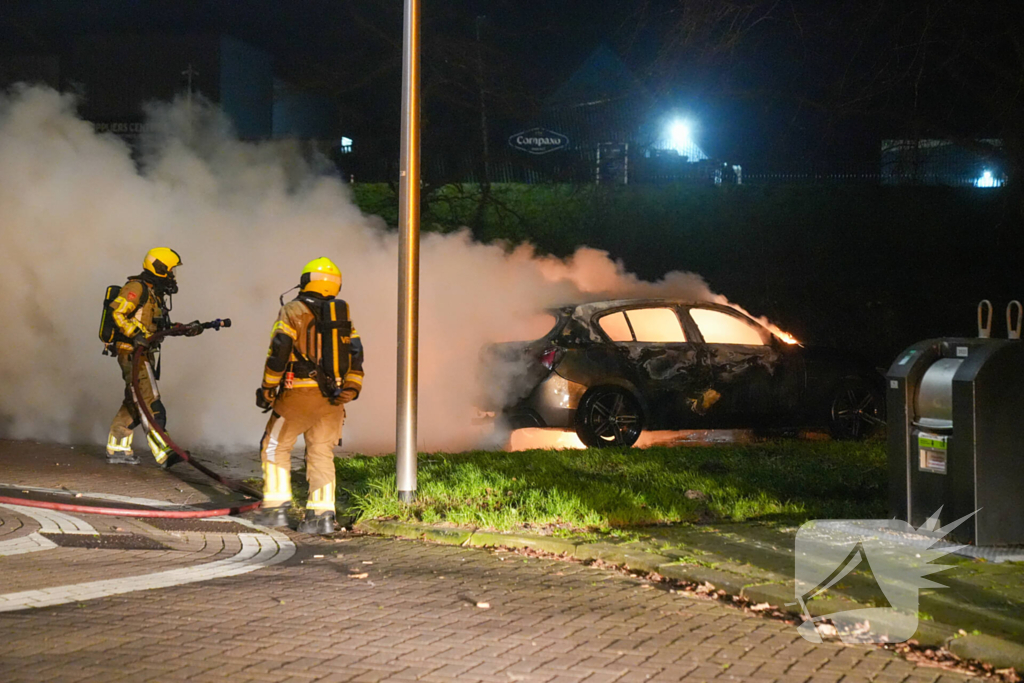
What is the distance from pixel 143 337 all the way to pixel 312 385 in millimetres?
3338

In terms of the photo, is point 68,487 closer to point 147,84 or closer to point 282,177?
point 282,177

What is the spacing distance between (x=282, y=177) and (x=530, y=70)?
39.6 feet

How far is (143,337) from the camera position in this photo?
33.4 ft

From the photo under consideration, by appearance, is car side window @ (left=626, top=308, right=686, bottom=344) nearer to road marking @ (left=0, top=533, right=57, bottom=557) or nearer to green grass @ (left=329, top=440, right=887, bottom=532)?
green grass @ (left=329, top=440, right=887, bottom=532)

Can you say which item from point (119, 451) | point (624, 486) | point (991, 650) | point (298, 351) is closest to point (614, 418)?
point (624, 486)

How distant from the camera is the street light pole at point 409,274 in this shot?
8.18 meters

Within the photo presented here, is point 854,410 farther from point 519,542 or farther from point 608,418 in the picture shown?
point 519,542

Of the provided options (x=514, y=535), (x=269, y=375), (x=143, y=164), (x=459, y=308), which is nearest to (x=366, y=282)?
(x=459, y=308)

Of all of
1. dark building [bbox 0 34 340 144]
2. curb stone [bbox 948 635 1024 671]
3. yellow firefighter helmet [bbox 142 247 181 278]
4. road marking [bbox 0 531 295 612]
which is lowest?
curb stone [bbox 948 635 1024 671]

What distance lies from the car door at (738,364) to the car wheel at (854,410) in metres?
0.77

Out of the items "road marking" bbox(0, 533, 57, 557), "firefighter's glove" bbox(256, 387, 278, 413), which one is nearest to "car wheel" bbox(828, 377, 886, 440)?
"firefighter's glove" bbox(256, 387, 278, 413)

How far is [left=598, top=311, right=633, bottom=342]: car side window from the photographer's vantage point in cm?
1088

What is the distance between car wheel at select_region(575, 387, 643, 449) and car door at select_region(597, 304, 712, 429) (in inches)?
6.4

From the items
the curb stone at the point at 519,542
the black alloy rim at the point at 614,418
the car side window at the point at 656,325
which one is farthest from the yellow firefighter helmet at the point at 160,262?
the curb stone at the point at 519,542
